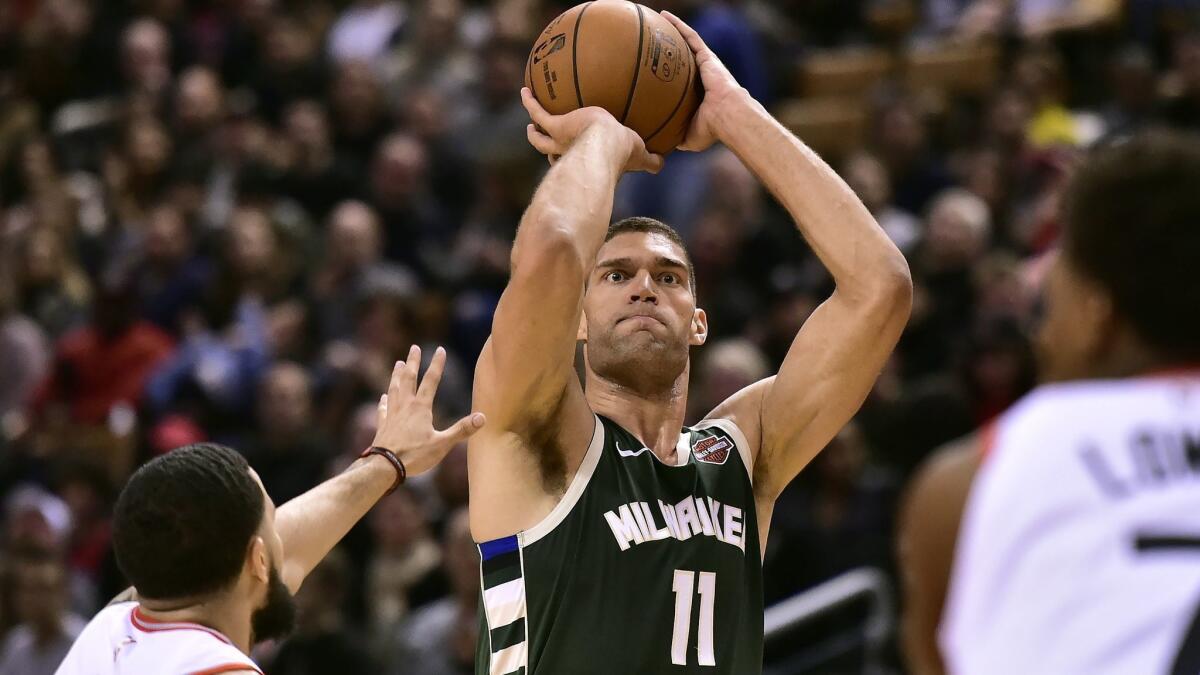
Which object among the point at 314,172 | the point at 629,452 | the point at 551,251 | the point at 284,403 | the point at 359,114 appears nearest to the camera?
the point at 551,251

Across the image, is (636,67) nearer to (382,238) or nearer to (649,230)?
(649,230)

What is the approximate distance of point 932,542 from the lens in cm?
233

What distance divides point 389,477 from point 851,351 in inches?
49.8

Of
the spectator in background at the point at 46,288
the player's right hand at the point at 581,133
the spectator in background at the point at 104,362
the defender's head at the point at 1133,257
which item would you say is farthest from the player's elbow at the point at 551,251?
the spectator in background at the point at 46,288

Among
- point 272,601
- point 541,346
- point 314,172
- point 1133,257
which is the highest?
point 1133,257

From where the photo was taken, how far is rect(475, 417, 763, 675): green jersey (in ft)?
12.6

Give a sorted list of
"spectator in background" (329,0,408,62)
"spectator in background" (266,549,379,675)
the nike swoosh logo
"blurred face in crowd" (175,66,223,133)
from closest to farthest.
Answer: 1. the nike swoosh logo
2. "spectator in background" (266,549,379,675)
3. "blurred face in crowd" (175,66,223,133)
4. "spectator in background" (329,0,408,62)

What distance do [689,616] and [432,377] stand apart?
1.03 meters

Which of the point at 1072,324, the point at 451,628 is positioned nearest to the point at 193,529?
the point at 1072,324

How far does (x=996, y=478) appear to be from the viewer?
7.26ft

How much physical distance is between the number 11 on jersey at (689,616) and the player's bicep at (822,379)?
1.71ft

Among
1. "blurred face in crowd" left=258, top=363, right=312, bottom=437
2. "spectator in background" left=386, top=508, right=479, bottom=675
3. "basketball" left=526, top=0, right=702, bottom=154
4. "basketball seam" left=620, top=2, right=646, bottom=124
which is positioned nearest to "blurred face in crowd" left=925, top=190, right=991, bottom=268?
"spectator in background" left=386, top=508, right=479, bottom=675

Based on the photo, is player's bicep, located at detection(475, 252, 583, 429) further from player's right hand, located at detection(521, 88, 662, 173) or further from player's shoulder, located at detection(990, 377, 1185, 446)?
player's shoulder, located at detection(990, 377, 1185, 446)

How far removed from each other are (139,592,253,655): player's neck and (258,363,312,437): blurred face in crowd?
545 centimetres
